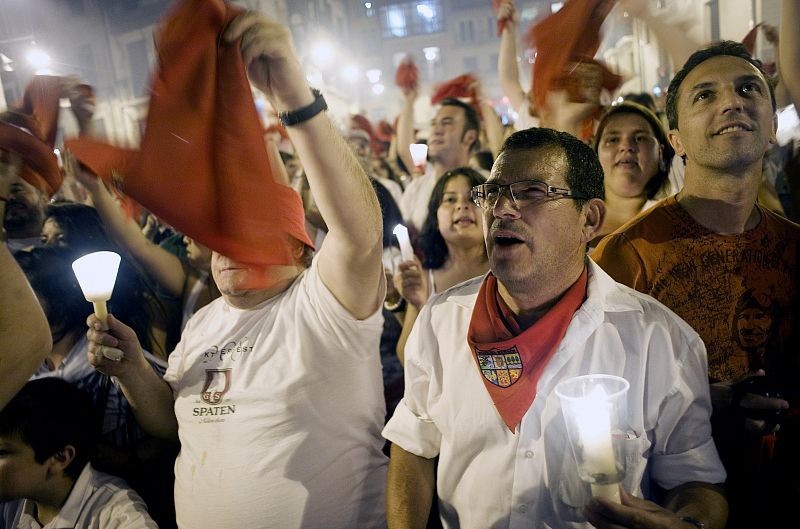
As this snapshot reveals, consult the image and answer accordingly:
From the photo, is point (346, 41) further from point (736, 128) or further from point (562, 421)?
point (562, 421)

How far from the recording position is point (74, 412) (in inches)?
95.3

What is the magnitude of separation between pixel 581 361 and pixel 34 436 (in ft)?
7.33

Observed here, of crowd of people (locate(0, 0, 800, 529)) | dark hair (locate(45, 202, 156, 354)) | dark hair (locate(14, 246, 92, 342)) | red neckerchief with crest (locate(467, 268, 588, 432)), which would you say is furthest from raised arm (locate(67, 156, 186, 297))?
red neckerchief with crest (locate(467, 268, 588, 432))

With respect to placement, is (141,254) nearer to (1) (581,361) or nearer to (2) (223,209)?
(2) (223,209)

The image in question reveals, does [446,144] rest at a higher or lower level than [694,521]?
higher

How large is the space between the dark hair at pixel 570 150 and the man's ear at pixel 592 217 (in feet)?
0.08

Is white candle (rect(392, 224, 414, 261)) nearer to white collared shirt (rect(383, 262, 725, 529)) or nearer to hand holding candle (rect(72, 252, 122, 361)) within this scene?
white collared shirt (rect(383, 262, 725, 529))

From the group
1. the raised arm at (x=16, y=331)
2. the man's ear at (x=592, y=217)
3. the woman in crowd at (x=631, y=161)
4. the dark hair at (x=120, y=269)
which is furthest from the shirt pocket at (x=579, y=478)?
the dark hair at (x=120, y=269)

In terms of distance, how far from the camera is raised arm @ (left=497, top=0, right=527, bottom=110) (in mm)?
3977

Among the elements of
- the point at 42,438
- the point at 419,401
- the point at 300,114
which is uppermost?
the point at 300,114

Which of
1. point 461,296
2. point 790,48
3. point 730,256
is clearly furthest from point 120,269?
point 790,48

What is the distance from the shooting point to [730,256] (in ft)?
6.35

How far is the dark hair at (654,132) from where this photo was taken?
3.10 meters

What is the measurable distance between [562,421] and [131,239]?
2781 mm
